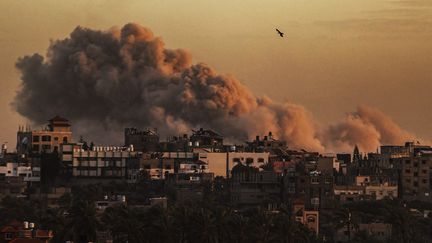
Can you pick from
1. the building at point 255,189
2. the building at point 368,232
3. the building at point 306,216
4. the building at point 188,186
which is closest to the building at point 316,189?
the building at point 255,189

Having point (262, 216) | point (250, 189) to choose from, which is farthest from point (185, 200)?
point (262, 216)

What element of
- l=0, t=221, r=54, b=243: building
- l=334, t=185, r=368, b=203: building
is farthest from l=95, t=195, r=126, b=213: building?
l=0, t=221, r=54, b=243: building

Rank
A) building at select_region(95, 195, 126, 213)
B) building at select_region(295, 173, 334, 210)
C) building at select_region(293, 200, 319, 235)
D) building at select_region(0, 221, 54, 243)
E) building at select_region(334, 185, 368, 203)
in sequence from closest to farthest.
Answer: building at select_region(0, 221, 54, 243)
building at select_region(293, 200, 319, 235)
building at select_region(95, 195, 126, 213)
building at select_region(295, 173, 334, 210)
building at select_region(334, 185, 368, 203)

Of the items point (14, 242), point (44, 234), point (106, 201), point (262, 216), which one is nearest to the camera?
point (14, 242)

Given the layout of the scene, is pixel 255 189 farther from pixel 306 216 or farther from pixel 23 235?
pixel 23 235

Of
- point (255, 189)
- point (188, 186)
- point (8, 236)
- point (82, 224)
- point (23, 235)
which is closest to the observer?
point (23, 235)

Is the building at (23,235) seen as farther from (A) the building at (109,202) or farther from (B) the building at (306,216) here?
(B) the building at (306,216)

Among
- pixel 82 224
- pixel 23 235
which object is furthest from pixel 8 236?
pixel 82 224

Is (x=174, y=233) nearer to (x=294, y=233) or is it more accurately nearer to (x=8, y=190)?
(x=294, y=233)

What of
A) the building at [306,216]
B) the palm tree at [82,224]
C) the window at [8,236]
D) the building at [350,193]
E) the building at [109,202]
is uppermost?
the building at [350,193]

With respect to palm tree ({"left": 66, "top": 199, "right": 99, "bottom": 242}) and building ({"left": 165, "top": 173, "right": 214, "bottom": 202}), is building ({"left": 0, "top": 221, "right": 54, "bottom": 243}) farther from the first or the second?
building ({"left": 165, "top": 173, "right": 214, "bottom": 202})

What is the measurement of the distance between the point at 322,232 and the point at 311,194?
20988 mm

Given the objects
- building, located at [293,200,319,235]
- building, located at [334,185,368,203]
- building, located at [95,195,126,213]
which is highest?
building, located at [334,185,368,203]

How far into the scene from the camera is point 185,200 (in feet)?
616
